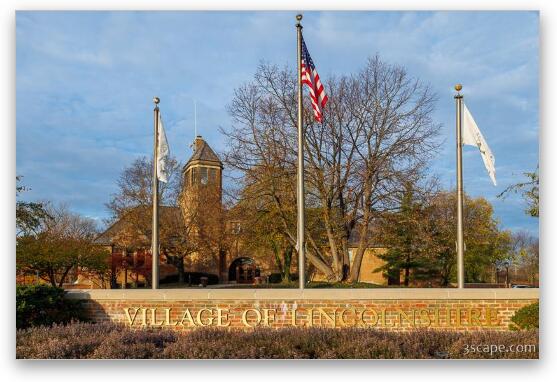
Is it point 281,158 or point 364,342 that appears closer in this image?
point 364,342

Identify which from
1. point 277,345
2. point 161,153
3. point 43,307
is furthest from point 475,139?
point 43,307

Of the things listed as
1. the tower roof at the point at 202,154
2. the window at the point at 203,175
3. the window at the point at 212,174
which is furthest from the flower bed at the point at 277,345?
the tower roof at the point at 202,154

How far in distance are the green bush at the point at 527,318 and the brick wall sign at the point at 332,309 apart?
274mm

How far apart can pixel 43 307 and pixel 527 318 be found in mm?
9679

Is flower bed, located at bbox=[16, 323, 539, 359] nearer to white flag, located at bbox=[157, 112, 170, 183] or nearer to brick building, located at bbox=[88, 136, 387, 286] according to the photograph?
white flag, located at bbox=[157, 112, 170, 183]

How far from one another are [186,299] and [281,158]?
36.8ft

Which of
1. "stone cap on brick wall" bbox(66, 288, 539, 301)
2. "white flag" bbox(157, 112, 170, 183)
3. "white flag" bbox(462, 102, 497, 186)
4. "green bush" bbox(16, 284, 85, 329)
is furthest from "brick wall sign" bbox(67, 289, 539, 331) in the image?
"white flag" bbox(157, 112, 170, 183)

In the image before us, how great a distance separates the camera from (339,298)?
38.1 feet

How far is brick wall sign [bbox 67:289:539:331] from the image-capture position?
11.5 meters

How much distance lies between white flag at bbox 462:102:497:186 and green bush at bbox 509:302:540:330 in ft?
10.7

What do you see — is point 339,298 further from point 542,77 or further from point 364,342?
point 542,77

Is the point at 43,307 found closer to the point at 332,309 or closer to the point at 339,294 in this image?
the point at 332,309

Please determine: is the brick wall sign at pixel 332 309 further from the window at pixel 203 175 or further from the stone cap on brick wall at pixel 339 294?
the window at pixel 203 175

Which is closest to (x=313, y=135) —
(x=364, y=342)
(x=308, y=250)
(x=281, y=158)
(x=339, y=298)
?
Result: (x=281, y=158)
